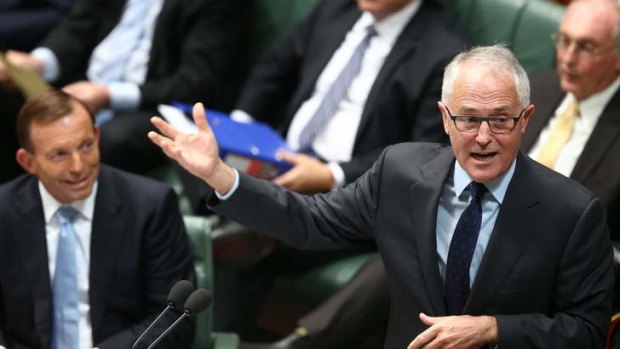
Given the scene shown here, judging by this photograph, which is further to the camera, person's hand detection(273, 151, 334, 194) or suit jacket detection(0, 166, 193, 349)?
person's hand detection(273, 151, 334, 194)

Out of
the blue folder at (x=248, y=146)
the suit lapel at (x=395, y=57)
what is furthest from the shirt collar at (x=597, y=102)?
the blue folder at (x=248, y=146)

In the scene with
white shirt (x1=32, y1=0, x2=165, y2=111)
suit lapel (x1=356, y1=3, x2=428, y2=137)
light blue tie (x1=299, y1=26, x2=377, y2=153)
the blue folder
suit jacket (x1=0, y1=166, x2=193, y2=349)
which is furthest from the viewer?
white shirt (x1=32, y1=0, x2=165, y2=111)

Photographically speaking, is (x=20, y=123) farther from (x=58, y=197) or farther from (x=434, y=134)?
(x=434, y=134)

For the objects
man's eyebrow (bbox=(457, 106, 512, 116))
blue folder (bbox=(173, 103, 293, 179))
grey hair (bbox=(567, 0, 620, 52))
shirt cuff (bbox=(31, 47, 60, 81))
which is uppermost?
man's eyebrow (bbox=(457, 106, 512, 116))

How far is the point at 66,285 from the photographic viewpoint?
2857mm

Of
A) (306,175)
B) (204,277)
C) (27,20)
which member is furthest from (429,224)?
(27,20)

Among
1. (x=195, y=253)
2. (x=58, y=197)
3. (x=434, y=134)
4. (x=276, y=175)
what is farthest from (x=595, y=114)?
(x=58, y=197)

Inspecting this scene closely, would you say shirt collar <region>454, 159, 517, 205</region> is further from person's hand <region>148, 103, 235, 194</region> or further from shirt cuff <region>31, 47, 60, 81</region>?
shirt cuff <region>31, 47, 60, 81</region>

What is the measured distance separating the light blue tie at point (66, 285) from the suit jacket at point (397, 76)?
1.02 meters

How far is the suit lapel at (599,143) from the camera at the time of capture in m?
3.23

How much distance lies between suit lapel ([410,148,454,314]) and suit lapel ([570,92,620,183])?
35.0 inches

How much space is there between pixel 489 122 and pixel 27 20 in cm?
261

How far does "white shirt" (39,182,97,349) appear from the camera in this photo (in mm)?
2871

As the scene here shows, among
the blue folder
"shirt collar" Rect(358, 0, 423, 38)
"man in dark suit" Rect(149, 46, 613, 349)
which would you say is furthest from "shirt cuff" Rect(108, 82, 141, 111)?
"man in dark suit" Rect(149, 46, 613, 349)
